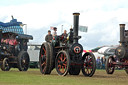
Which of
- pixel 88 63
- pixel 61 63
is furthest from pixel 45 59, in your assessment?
pixel 88 63

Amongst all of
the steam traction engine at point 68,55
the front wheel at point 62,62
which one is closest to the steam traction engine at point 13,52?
the steam traction engine at point 68,55

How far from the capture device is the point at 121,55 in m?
16.6

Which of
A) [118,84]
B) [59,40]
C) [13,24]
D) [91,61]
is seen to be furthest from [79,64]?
[13,24]

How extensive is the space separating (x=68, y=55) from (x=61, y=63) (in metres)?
0.73

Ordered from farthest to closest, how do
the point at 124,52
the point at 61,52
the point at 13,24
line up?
the point at 13,24 < the point at 124,52 < the point at 61,52

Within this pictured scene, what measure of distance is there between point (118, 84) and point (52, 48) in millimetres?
4849

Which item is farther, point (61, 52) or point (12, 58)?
point (12, 58)

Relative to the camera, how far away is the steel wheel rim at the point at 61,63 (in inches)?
508

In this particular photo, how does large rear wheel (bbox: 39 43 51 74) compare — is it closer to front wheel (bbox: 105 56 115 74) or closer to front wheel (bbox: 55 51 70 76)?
front wheel (bbox: 55 51 70 76)

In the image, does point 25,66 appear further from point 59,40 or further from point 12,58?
point 59,40

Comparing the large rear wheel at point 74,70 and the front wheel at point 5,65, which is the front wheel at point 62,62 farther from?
the front wheel at point 5,65

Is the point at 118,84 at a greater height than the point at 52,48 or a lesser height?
lesser

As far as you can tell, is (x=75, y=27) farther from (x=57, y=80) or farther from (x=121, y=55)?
(x=121, y=55)

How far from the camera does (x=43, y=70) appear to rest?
46.8ft
